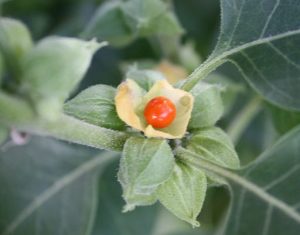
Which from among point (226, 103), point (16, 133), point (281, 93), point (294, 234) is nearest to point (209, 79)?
point (226, 103)

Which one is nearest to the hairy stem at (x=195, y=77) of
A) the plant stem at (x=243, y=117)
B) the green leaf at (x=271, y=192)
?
the green leaf at (x=271, y=192)

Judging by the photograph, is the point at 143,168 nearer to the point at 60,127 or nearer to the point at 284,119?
the point at 60,127

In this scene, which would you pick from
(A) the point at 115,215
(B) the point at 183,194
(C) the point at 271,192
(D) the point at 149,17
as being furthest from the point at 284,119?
(A) the point at 115,215

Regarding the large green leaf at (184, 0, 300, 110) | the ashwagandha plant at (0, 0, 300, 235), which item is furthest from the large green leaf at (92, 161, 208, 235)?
the large green leaf at (184, 0, 300, 110)

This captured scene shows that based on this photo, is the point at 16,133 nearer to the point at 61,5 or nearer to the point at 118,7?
the point at 118,7

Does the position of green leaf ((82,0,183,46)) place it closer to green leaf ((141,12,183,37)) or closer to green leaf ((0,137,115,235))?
green leaf ((141,12,183,37))

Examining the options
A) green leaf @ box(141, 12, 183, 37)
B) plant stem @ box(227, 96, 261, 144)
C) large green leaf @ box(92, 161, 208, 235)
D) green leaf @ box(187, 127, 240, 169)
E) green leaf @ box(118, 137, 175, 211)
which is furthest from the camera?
large green leaf @ box(92, 161, 208, 235)
